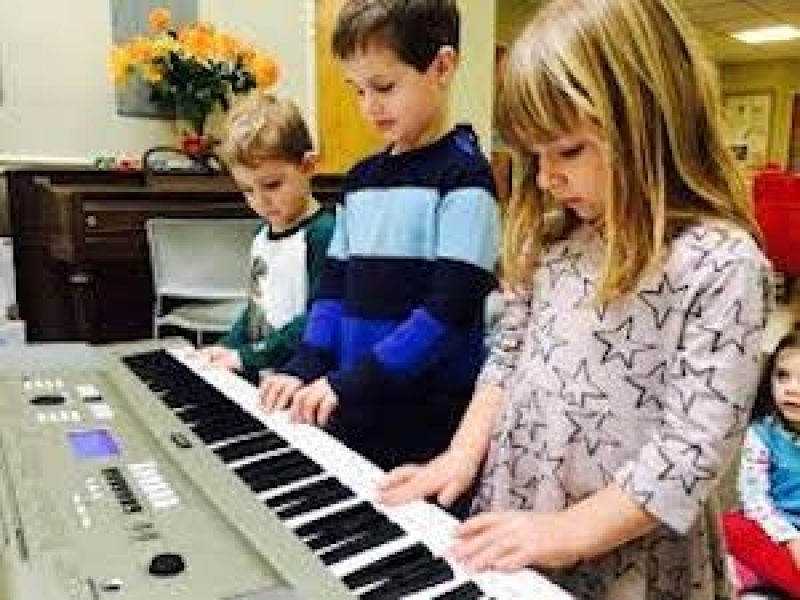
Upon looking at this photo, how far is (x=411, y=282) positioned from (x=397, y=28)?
345 millimetres

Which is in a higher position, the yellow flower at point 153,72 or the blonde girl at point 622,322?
the yellow flower at point 153,72

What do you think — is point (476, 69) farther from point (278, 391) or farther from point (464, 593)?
point (464, 593)

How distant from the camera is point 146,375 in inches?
50.6

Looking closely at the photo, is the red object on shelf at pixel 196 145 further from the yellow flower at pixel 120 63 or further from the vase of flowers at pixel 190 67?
the yellow flower at pixel 120 63

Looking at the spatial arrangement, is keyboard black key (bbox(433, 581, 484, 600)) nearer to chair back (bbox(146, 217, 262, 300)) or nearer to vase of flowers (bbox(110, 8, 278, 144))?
chair back (bbox(146, 217, 262, 300))

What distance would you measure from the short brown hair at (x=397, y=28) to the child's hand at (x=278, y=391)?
462 mm

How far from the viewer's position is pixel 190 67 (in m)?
3.21

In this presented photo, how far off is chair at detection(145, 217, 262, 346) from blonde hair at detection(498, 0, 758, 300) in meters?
2.15

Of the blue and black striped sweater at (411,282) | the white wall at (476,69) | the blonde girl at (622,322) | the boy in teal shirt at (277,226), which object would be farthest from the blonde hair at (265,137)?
the white wall at (476,69)

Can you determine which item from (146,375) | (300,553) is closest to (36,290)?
(146,375)

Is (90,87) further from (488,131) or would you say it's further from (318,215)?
(318,215)

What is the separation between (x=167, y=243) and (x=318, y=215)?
1419 mm

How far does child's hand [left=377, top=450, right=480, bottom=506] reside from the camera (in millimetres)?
825

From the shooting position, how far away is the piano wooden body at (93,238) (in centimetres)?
287
